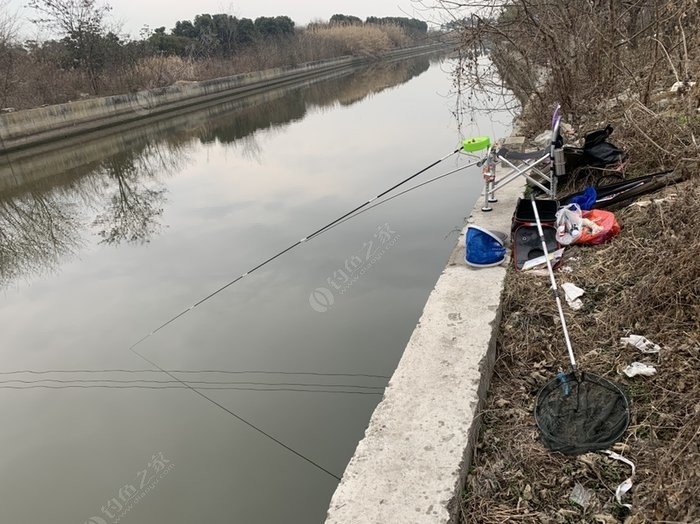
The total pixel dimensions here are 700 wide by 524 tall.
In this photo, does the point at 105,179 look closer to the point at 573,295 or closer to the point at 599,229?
the point at 599,229

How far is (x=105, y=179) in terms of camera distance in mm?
10570

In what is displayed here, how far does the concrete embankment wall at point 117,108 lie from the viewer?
44.0 ft

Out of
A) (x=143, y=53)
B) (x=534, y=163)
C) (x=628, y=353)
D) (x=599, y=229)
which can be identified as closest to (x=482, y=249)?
(x=599, y=229)

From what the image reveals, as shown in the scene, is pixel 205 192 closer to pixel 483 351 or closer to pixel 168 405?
pixel 168 405

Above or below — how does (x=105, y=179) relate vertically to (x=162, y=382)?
above

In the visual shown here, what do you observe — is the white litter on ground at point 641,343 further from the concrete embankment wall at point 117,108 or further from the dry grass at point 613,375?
the concrete embankment wall at point 117,108

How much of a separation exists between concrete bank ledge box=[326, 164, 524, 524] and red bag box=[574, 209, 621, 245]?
73cm

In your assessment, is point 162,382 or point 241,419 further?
point 162,382

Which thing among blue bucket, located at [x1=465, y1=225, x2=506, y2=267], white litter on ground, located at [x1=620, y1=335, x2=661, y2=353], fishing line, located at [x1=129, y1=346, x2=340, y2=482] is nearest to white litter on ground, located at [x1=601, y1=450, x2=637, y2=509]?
white litter on ground, located at [x1=620, y1=335, x2=661, y2=353]

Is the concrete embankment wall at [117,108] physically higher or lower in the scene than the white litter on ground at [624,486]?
higher

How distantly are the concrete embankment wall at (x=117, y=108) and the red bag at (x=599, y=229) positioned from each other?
14.4 m

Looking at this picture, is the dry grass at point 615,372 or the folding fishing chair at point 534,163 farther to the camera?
the folding fishing chair at point 534,163

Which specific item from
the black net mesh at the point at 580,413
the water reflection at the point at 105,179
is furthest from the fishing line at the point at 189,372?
the water reflection at the point at 105,179

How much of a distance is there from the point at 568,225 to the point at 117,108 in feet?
56.5
